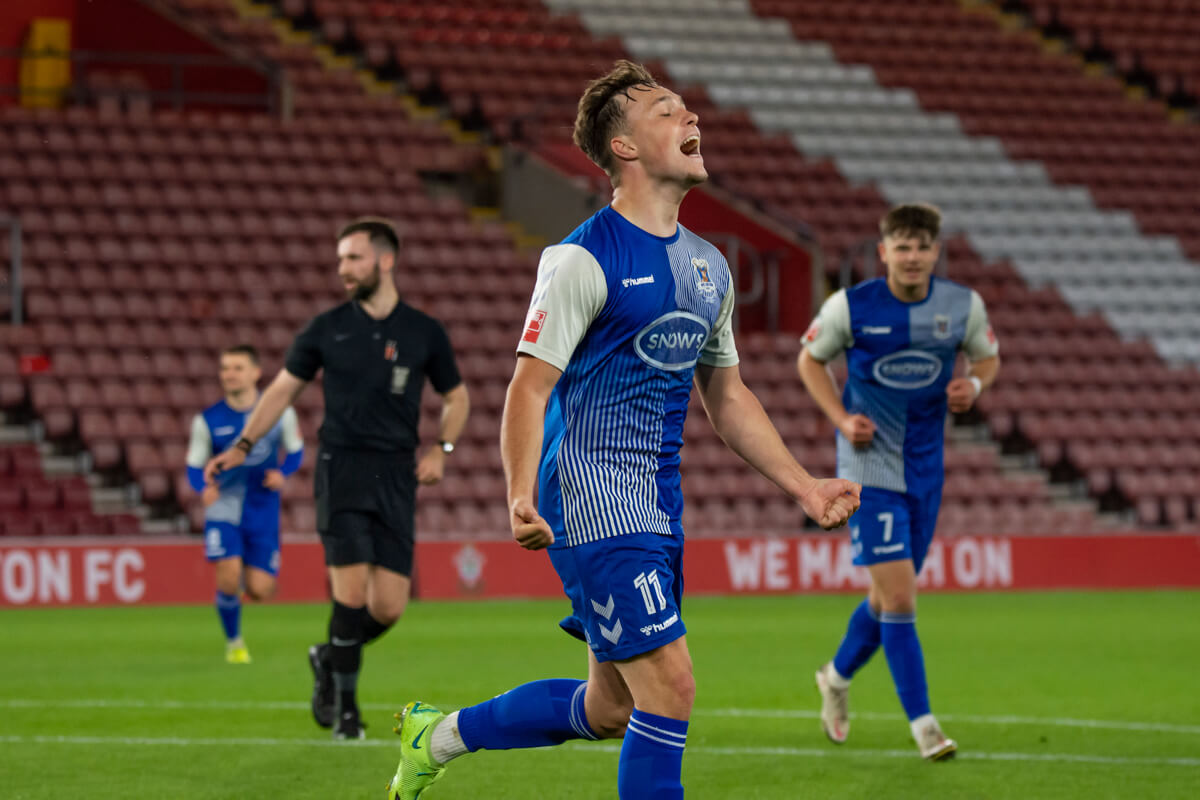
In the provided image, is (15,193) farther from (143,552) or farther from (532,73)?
(532,73)

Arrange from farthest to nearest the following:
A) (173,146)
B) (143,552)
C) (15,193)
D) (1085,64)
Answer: (1085,64) → (173,146) → (15,193) → (143,552)

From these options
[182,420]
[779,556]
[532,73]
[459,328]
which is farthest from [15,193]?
[779,556]

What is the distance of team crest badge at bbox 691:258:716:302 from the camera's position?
4656mm

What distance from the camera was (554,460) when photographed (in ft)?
15.0

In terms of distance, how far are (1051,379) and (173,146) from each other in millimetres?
11505

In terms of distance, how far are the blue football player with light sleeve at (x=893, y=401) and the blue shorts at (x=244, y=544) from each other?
5.29 m

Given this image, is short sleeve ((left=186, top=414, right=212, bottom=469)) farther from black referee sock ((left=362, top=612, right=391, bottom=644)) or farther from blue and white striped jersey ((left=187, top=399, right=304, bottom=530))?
black referee sock ((left=362, top=612, right=391, bottom=644))

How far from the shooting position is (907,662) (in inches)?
281

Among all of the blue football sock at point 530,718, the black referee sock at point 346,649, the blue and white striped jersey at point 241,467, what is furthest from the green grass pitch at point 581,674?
the blue football sock at point 530,718

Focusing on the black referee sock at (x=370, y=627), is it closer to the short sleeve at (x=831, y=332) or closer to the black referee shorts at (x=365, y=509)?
the black referee shorts at (x=365, y=509)

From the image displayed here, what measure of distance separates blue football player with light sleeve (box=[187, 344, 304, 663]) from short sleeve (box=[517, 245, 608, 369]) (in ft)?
24.1

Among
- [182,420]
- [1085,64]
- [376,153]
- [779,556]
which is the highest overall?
[1085,64]

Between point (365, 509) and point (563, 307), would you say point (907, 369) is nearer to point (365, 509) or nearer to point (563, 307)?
point (365, 509)

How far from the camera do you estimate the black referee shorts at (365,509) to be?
760 cm
